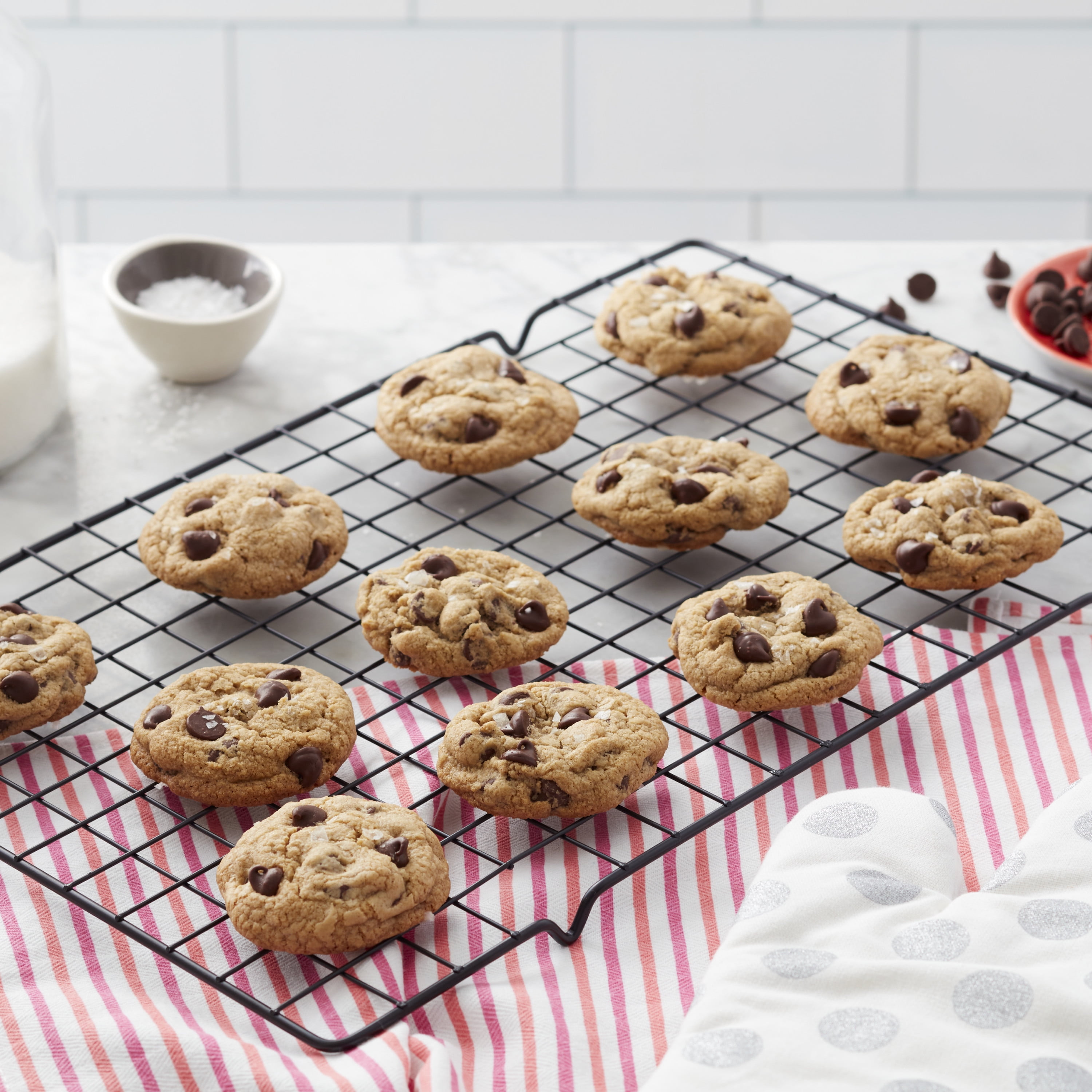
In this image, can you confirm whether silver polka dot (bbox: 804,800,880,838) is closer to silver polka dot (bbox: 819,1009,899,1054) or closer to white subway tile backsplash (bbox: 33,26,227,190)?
silver polka dot (bbox: 819,1009,899,1054)

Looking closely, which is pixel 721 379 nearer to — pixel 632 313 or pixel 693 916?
pixel 632 313

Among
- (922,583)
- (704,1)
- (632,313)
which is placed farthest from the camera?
(704,1)

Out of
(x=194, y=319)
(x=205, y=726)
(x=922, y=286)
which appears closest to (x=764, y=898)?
(x=205, y=726)

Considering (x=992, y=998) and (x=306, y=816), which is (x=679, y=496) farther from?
(x=992, y=998)

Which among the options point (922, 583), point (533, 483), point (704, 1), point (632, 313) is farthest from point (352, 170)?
point (922, 583)

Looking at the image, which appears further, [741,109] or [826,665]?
[741,109]

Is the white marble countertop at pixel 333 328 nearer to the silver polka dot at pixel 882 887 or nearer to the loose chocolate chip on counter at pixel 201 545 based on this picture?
the loose chocolate chip on counter at pixel 201 545

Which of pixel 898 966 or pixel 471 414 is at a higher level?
pixel 471 414
